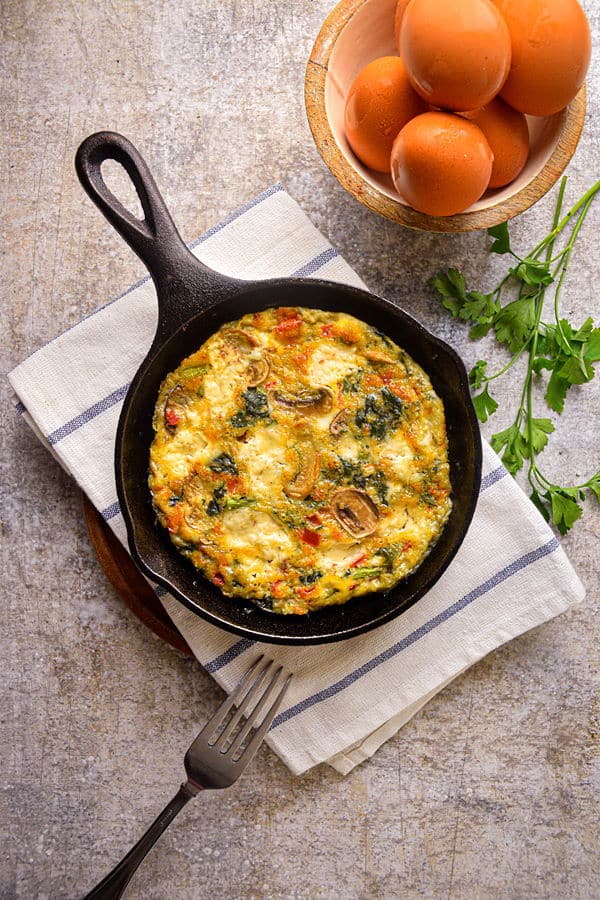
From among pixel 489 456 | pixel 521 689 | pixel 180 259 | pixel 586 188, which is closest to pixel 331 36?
pixel 180 259

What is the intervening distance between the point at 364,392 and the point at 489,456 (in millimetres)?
626

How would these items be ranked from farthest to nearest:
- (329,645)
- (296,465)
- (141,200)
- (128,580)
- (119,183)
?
(119,183) → (128,580) → (329,645) → (296,465) → (141,200)

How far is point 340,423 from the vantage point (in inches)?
110

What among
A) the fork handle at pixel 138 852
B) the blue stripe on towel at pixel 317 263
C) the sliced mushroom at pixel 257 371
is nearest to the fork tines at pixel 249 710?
the fork handle at pixel 138 852

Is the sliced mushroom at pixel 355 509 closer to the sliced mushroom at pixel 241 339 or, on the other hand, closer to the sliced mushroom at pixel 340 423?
the sliced mushroom at pixel 340 423

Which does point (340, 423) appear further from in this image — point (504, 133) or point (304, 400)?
point (504, 133)

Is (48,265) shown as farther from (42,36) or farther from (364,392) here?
(364,392)

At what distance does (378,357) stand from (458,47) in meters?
1.05

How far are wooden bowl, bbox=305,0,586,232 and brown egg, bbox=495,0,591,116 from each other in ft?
0.66

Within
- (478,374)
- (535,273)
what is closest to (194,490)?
(478,374)

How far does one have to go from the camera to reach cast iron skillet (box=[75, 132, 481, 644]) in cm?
270

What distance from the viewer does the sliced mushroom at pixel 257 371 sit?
281cm

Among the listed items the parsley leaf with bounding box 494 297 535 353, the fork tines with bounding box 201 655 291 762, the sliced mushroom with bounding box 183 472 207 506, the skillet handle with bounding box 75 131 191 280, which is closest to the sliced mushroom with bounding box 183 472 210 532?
the sliced mushroom with bounding box 183 472 207 506

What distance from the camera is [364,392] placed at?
281cm
